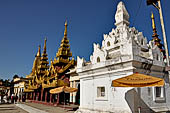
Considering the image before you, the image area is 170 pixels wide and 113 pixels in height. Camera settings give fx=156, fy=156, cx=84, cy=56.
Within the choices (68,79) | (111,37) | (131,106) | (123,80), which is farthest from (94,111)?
(68,79)

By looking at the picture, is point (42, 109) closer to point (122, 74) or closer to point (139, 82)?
point (122, 74)

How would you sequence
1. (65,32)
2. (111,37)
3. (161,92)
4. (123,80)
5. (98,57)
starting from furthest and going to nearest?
(65,32) < (111,37) < (98,57) < (161,92) < (123,80)

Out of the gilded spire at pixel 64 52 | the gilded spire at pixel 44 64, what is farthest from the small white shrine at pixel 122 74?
the gilded spire at pixel 44 64

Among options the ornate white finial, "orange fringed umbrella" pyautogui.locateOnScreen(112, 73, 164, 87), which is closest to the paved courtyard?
"orange fringed umbrella" pyautogui.locateOnScreen(112, 73, 164, 87)

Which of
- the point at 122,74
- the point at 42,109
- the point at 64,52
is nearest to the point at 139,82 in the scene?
the point at 122,74

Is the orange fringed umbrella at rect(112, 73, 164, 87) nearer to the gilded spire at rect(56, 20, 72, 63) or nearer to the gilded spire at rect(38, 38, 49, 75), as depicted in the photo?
the gilded spire at rect(56, 20, 72, 63)

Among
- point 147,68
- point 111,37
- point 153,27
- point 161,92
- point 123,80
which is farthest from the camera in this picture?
point 153,27

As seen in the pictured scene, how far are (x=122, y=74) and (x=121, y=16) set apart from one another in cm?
556

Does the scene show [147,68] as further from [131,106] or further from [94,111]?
[94,111]

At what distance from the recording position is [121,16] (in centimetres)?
1234

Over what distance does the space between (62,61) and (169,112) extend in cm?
2032

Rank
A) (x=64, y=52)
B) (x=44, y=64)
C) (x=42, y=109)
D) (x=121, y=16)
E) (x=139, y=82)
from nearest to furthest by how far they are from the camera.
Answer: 1. (x=139, y=82)
2. (x=121, y=16)
3. (x=42, y=109)
4. (x=64, y=52)
5. (x=44, y=64)

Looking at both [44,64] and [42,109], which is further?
[44,64]

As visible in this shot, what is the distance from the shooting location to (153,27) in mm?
27094
